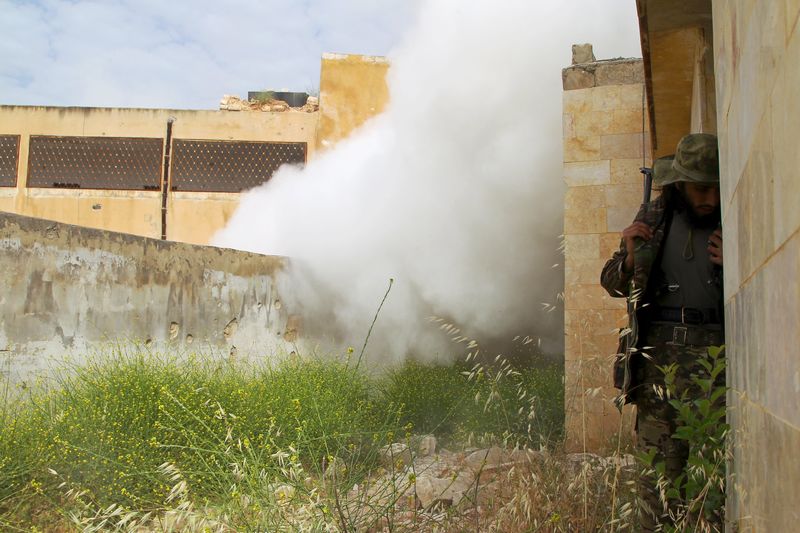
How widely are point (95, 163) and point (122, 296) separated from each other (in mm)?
8599

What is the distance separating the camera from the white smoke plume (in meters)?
7.86

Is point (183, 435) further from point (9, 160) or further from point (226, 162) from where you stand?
point (9, 160)

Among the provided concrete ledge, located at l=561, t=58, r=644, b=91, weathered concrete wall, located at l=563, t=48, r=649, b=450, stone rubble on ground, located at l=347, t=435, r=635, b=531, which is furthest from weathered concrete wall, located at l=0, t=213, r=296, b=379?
concrete ledge, located at l=561, t=58, r=644, b=91

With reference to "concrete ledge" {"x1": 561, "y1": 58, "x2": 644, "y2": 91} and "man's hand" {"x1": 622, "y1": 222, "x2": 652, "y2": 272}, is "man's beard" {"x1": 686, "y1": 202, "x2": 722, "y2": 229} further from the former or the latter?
"concrete ledge" {"x1": 561, "y1": 58, "x2": 644, "y2": 91}

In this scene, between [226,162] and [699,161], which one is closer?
[699,161]

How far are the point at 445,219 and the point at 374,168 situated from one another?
1405mm

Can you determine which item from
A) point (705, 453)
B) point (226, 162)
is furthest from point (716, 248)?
point (226, 162)

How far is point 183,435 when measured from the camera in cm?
430

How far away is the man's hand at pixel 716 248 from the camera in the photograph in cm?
258

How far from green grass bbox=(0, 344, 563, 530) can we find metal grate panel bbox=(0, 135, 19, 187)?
31.7 ft

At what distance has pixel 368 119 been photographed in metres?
12.8

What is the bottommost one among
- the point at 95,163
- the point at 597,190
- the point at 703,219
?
the point at 703,219

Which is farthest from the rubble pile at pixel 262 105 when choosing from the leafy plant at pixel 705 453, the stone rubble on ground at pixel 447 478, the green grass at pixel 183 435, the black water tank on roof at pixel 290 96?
the leafy plant at pixel 705 453

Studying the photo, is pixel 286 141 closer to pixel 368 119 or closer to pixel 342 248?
pixel 368 119
